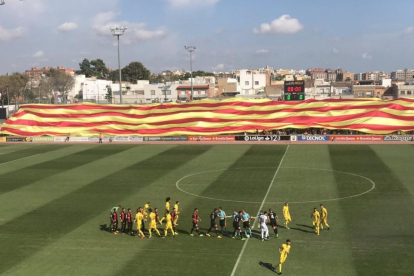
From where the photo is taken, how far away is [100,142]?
5575 centimetres

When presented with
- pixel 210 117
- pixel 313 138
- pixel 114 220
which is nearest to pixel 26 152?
pixel 210 117

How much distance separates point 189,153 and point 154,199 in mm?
17935

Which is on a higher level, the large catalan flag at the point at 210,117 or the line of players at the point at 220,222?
the large catalan flag at the point at 210,117

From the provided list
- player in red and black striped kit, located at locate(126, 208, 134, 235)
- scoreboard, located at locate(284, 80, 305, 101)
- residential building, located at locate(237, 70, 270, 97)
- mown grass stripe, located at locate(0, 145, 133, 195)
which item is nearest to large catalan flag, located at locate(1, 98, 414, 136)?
scoreboard, located at locate(284, 80, 305, 101)

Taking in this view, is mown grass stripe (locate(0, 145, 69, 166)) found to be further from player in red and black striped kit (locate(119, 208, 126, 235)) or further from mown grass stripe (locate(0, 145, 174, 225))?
player in red and black striped kit (locate(119, 208, 126, 235))

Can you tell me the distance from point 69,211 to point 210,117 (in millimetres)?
33644

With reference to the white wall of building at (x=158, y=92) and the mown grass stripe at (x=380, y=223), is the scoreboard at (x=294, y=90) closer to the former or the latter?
the mown grass stripe at (x=380, y=223)

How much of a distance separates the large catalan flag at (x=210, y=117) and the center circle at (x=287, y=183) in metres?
19.7

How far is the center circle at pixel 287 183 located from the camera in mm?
27047

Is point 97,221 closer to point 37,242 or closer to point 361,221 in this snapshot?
point 37,242

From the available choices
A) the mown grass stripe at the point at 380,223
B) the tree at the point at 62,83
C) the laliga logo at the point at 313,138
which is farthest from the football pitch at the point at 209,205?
the tree at the point at 62,83

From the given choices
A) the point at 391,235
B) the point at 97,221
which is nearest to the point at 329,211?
the point at 391,235

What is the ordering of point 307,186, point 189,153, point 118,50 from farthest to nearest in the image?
point 118,50 < point 189,153 < point 307,186

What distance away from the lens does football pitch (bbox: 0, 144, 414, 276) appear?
1772 cm
